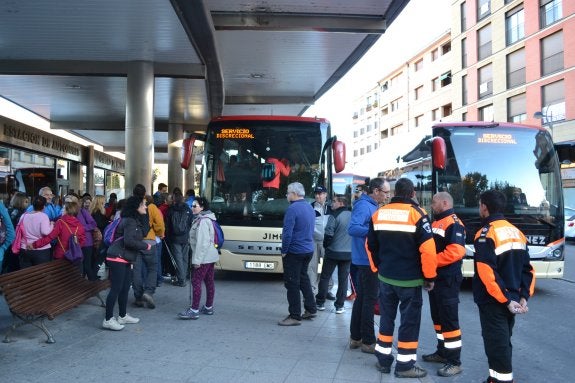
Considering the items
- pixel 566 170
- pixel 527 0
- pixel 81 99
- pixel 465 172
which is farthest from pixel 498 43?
pixel 465 172

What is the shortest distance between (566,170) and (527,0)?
13660mm

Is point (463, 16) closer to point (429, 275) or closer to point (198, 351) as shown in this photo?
point (429, 275)

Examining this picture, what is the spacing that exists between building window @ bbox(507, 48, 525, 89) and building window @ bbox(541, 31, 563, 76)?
2.19 meters

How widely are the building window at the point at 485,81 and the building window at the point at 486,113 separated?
1006 millimetres

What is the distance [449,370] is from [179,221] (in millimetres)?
6079

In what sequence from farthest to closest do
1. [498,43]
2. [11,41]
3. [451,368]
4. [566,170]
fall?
1. [498,43]
2. [566,170]
3. [11,41]
4. [451,368]

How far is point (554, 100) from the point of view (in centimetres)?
3172

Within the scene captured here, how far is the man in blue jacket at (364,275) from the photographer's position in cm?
557

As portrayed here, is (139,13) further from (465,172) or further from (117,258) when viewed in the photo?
(465,172)

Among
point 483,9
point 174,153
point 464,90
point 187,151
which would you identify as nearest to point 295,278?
point 187,151

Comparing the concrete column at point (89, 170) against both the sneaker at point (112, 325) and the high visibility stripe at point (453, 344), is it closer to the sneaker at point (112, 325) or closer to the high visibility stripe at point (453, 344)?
the sneaker at point (112, 325)

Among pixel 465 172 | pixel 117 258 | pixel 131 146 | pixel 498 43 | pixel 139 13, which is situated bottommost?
pixel 117 258

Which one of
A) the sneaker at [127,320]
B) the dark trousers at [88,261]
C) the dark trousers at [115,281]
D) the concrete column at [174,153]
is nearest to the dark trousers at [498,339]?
the dark trousers at [115,281]

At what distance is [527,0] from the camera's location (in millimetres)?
34188
